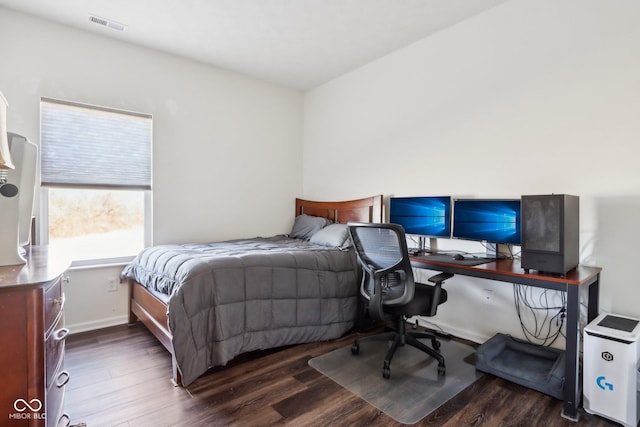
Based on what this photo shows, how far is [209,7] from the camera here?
Result: 2.61 m

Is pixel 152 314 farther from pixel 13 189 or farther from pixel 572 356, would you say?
pixel 572 356

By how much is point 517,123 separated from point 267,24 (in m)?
2.16

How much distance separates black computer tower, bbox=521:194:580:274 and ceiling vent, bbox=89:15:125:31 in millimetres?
3391

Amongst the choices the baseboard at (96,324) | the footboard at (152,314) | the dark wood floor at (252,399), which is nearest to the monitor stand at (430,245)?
the dark wood floor at (252,399)

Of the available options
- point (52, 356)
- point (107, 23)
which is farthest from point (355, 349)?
point (107, 23)

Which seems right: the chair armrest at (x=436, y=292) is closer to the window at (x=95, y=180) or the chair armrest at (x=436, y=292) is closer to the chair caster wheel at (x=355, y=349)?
the chair caster wheel at (x=355, y=349)

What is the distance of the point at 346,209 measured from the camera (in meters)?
3.84

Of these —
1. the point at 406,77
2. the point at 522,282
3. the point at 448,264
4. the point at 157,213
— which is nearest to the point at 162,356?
the point at 157,213

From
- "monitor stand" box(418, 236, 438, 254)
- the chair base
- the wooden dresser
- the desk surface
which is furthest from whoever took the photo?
"monitor stand" box(418, 236, 438, 254)

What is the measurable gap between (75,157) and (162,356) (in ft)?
6.13

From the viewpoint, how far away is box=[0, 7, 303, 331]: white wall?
9.00 ft

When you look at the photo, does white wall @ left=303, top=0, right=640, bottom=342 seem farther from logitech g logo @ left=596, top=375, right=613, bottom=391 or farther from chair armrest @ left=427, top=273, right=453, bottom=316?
chair armrest @ left=427, top=273, right=453, bottom=316

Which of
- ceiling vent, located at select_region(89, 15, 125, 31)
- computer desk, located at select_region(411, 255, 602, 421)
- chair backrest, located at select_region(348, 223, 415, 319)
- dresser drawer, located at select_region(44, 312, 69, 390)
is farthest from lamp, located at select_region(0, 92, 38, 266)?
computer desk, located at select_region(411, 255, 602, 421)

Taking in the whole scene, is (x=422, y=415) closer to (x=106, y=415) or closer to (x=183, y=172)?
(x=106, y=415)
